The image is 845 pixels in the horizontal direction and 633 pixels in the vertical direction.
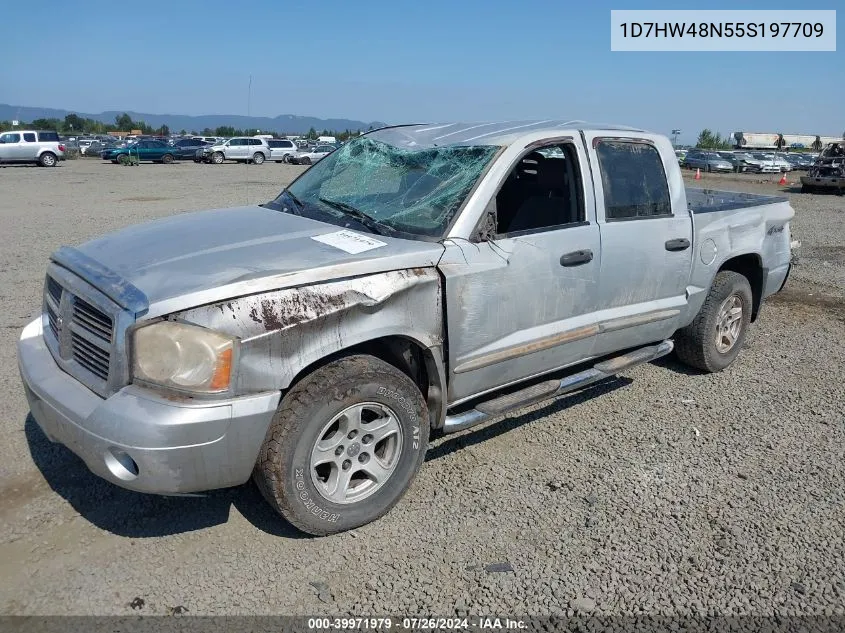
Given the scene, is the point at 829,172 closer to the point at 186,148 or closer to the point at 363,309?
the point at 363,309

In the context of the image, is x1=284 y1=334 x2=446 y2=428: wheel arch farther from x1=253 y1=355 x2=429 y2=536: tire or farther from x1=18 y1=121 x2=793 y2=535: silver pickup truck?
x1=253 y1=355 x2=429 y2=536: tire

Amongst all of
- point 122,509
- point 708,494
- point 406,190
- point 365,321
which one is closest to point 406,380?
point 365,321

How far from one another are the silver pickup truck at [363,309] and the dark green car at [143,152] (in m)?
38.0

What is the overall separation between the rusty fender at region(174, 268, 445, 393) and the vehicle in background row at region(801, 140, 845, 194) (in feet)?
80.5

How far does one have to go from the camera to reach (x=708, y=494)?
368cm

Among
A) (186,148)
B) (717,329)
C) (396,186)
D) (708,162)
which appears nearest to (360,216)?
(396,186)

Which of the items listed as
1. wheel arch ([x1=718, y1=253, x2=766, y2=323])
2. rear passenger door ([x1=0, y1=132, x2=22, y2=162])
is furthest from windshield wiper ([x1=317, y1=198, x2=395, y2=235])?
rear passenger door ([x1=0, y1=132, x2=22, y2=162])

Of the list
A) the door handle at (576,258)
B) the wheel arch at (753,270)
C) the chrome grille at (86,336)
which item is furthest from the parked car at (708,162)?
the chrome grille at (86,336)

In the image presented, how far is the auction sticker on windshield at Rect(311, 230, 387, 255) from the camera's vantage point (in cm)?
322

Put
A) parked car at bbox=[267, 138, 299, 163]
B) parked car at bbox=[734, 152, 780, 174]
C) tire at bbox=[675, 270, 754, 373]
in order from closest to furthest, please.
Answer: tire at bbox=[675, 270, 754, 373] < parked car at bbox=[267, 138, 299, 163] < parked car at bbox=[734, 152, 780, 174]

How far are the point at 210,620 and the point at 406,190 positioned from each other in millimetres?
2334

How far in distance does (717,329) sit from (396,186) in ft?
9.50

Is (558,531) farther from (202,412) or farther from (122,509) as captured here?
(122,509)

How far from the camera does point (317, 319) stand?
2891 mm
